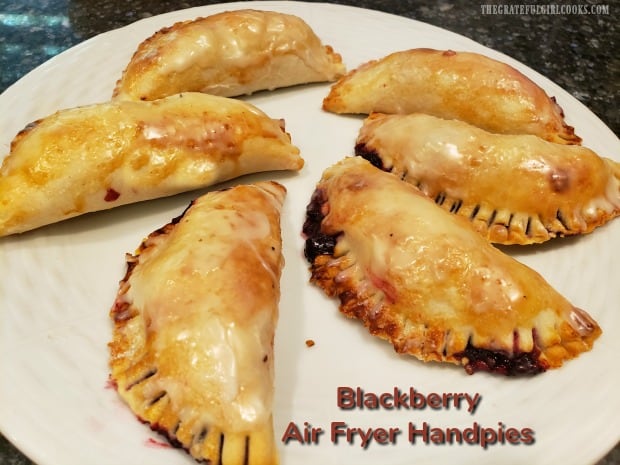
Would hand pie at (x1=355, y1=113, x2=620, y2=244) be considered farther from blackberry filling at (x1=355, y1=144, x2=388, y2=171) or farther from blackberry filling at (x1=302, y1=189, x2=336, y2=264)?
blackberry filling at (x1=302, y1=189, x2=336, y2=264)

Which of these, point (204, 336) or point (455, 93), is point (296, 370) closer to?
point (204, 336)

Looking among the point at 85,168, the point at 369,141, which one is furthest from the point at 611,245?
the point at 85,168

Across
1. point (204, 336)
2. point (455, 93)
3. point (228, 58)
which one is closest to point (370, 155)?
point (455, 93)

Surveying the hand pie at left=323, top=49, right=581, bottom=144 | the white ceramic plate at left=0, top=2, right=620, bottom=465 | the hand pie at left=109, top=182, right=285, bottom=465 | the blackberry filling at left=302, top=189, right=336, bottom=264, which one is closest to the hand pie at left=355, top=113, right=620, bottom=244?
the white ceramic plate at left=0, top=2, right=620, bottom=465

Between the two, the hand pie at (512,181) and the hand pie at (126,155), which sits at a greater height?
the hand pie at (126,155)

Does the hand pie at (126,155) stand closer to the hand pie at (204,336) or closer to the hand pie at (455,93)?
the hand pie at (204,336)

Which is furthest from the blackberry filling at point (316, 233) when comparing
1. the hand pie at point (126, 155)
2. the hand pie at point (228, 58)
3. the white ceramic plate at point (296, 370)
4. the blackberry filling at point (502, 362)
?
the hand pie at point (228, 58)
